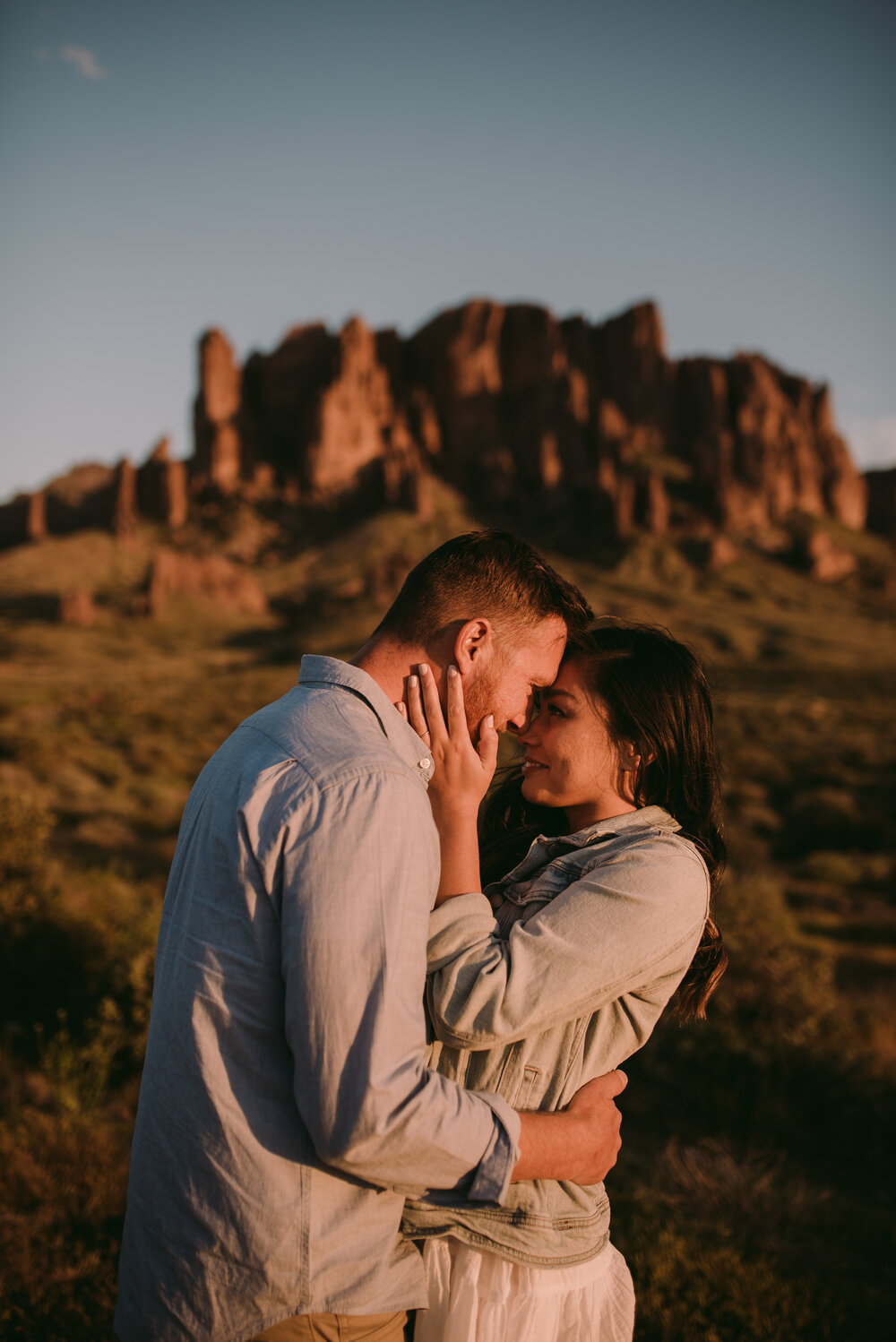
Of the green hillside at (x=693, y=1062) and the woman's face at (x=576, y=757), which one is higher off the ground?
the woman's face at (x=576, y=757)

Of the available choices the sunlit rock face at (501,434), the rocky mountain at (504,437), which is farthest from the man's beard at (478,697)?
the sunlit rock face at (501,434)

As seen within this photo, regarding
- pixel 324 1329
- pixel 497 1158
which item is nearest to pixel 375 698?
pixel 497 1158

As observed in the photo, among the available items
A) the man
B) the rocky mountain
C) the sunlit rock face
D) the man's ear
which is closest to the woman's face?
the man's ear

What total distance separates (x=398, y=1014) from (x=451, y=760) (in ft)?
2.29

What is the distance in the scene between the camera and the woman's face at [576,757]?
7.60 ft

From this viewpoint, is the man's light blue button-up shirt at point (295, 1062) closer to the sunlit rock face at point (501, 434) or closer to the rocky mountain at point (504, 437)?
the rocky mountain at point (504, 437)

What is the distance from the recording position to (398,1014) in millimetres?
1351

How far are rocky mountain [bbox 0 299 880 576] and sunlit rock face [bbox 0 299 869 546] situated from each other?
22cm

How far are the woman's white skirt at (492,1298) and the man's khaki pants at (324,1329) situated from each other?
0.76ft

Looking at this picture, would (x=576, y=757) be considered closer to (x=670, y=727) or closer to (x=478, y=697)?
(x=670, y=727)

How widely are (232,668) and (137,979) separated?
45.9m

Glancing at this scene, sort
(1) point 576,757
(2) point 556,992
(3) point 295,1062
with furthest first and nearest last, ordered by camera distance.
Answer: (1) point 576,757
(2) point 556,992
(3) point 295,1062

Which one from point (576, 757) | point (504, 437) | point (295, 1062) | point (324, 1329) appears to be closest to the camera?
point (295, 1062)

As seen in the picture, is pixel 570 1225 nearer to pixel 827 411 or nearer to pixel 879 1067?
pixel 879 1067
